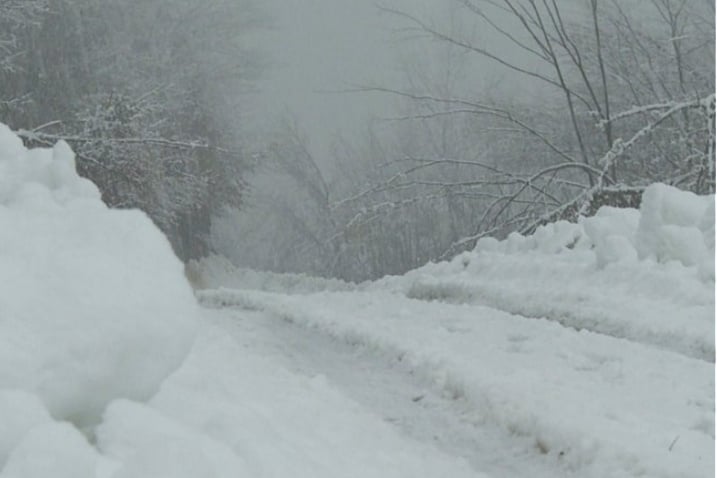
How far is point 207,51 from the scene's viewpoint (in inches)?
1121

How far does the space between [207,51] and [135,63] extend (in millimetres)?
3619

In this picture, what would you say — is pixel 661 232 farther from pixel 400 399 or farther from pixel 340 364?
pixel 400 399

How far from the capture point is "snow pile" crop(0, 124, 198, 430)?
2916mm

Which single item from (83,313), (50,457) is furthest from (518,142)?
(50,457)

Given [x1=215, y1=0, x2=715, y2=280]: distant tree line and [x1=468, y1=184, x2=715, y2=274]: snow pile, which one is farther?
[x1=215, y1=0, x2=715, y2=280]: distant tree line

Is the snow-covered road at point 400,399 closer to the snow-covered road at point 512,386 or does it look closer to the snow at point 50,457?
the snow-covered road at point 512,386

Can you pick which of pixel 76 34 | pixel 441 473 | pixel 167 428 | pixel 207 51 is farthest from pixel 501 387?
pixel 207 51

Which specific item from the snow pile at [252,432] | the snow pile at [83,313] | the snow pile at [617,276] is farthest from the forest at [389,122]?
the snow pile at [83,313]

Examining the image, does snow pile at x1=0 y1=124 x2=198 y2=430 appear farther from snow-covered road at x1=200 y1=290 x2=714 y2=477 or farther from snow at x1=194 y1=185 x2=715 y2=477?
snow at x1=194 y1=185 x2=715 y2=477

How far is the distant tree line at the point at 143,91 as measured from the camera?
18922mm

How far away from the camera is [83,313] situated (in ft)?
10.1

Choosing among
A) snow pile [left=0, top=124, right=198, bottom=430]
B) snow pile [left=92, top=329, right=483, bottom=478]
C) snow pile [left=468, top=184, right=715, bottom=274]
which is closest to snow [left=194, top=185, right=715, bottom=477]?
snow pile [left=468, top=184, right=715, bottom=274]

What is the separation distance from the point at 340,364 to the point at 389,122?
682 inches

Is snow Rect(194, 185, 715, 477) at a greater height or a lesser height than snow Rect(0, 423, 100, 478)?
lesser
